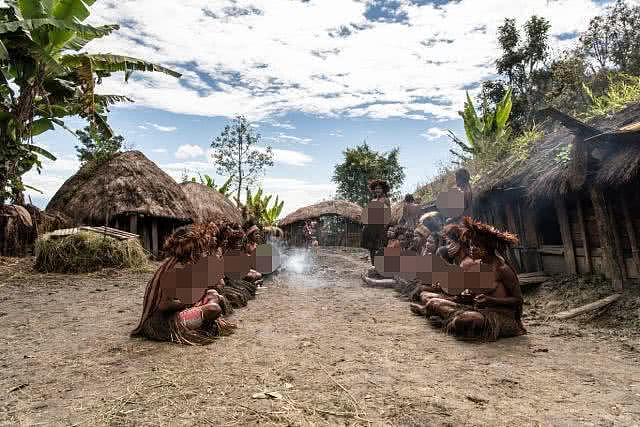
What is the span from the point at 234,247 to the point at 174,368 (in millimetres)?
3828

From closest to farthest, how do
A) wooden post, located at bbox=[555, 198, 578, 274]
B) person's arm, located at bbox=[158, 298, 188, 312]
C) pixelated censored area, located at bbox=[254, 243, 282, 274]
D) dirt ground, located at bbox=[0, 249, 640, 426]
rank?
dirt ground, located at bbox=[0, 249, 640, 426], person's arm, located at bbox=[158, 298, 188, 312], wooden post, located at bbox=[555, 198, 578, 274], pixelated censored area, located at bbox=[254, 243, 282, 274]

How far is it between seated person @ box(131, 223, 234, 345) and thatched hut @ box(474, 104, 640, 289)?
4.51m

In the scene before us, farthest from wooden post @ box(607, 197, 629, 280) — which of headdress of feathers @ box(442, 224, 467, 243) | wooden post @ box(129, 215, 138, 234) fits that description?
wooden post @ box(129, 215, 138, 234)

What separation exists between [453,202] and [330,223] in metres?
19.4

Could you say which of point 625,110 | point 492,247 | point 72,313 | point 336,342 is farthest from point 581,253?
point 72,313

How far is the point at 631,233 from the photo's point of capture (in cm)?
517

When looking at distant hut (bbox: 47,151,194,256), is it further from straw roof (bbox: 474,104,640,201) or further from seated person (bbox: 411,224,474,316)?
straw roof (bbox: 474,104,640,201)

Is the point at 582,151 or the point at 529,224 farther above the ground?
the point at 582,151

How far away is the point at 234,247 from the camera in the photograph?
6996 mm

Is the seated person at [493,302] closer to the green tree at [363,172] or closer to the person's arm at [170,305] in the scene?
the person's arm at [170,305]

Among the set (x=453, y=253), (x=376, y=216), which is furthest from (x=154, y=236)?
(x=453, y=253)

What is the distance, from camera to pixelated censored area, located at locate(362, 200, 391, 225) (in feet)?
30.4

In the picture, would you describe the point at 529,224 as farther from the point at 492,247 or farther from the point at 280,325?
the point at 280,325

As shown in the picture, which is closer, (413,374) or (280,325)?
(413,374)
